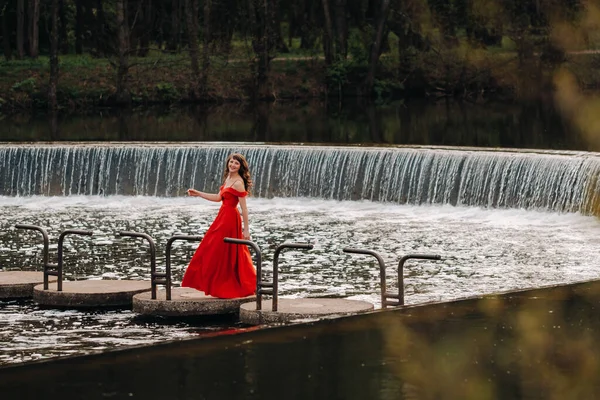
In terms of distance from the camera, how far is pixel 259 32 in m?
57.0

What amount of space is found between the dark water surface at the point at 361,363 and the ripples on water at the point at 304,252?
4.55 m

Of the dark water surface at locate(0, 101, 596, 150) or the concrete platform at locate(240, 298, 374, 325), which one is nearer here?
the concrete platform at locate(240, 298, 374, 325)

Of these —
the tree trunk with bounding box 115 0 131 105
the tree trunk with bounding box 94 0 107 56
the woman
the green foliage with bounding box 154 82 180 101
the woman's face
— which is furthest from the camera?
the tree trunk with bounding box 94 0 107 56

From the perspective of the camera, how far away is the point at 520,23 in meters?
47.5

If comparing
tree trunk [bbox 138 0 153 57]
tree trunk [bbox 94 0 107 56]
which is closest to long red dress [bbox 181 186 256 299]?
tree trunk [bbox 94 0 107 56]

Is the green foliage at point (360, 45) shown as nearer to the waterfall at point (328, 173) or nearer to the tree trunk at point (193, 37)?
the tree trunk at point (193, 37)

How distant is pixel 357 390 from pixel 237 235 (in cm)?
691

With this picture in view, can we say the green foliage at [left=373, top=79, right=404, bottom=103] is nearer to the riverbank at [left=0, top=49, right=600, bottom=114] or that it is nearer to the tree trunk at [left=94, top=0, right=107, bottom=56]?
the riverbank at [left=0, top=49, right=600, bottom=114]

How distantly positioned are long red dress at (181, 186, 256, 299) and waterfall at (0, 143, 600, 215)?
1154 cm

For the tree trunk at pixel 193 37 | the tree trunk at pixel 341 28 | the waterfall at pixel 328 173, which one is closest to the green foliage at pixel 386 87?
the tree trunk at pixel 341 28

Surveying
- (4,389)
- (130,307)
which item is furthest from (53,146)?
(4,389)

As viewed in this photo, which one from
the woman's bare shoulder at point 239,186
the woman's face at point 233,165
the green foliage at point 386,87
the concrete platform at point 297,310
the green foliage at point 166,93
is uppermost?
the green foliage at point 386,87

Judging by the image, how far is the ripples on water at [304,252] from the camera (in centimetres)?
1527

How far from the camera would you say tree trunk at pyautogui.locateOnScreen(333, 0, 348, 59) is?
193ft
